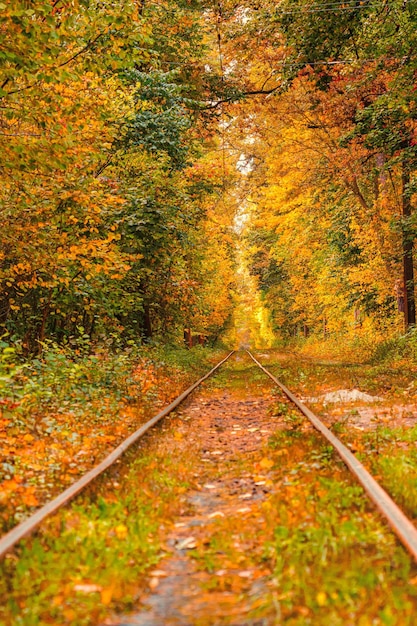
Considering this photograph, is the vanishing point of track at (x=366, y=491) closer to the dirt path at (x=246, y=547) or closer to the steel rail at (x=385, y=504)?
the steel rail at (x=385, y=504)

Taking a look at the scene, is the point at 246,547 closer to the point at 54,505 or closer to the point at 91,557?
the point at 91,557

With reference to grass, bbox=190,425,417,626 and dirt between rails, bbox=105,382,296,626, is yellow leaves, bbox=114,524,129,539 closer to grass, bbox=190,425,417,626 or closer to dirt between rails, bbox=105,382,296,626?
dirt between rails, bbox=105,382,296,626

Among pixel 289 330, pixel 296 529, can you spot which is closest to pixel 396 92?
pixel 296 529

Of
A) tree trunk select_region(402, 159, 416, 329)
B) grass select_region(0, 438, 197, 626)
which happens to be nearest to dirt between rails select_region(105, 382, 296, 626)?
grass select_region(0, 438, 197, 626)

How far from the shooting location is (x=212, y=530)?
480 centimetres

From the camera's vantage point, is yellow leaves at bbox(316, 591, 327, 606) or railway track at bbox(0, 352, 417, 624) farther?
railway track at bbox(0, 352, 417, 624)

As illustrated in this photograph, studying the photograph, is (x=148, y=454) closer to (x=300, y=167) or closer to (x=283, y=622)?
(x=283, y=622)

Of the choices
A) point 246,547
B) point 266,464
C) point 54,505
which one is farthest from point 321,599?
point 266,464

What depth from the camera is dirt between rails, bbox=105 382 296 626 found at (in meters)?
3.32

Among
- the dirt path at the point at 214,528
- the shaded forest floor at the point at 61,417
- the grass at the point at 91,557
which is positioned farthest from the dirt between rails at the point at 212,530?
the shaded forest floor at the point at 61,417

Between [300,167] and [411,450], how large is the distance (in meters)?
21.6

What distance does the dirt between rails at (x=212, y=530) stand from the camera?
3.32 meters

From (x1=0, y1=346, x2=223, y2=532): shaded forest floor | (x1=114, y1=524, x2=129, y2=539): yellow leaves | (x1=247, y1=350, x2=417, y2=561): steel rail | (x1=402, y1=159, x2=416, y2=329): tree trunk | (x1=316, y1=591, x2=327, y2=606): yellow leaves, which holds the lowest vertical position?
(x1=316, y1=591, x2=327, y2=606): yellow leaves

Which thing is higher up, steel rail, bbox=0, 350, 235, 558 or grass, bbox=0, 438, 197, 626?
steel rail, bbox=0, 350, 235, 558
